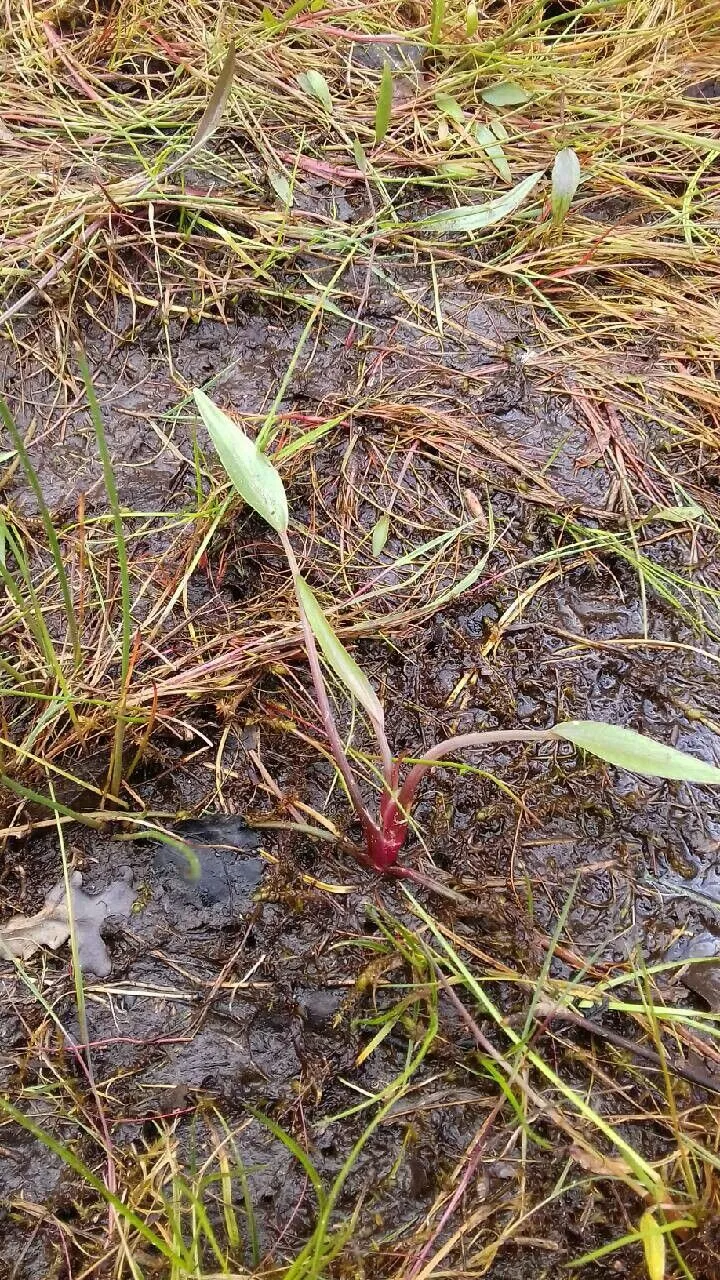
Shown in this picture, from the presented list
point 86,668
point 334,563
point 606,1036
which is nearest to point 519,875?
point 606,1036

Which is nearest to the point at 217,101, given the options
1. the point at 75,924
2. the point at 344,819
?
the point at 344,819

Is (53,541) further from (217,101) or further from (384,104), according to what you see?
(384,104)

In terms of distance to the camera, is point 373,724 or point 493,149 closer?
point 373,724

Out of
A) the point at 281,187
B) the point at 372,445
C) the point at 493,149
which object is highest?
the point at 281,187

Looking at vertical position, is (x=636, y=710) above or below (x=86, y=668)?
below

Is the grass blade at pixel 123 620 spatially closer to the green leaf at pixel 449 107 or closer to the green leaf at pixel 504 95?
the green leaf at pixel 449 107

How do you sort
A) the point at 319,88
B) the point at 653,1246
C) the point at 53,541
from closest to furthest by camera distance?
the point at 653,1246, the point at 53,541, the point at 319,88

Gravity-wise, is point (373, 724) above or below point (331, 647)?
below

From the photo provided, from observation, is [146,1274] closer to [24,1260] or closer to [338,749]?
[24,1260]
